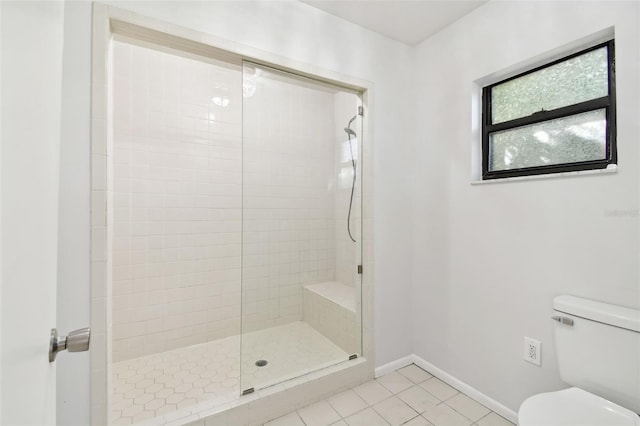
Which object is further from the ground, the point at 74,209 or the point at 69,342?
the point at 74,209

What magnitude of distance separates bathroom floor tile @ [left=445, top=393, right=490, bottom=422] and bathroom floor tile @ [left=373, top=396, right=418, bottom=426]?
280mm

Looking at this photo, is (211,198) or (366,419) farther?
(211,198)

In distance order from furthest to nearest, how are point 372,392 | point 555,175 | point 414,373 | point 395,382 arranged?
point 414,373
point 395,382
point 372,392
point 555,175

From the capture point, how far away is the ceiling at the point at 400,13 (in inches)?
74.4

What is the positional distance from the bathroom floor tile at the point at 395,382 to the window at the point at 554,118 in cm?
155

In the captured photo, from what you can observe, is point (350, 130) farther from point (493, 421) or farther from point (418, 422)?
point (493, 421)

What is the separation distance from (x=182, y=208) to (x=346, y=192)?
1491 millimetres

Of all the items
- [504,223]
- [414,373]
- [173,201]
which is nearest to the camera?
[504,223]

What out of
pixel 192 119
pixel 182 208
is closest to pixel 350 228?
pixel 182 208

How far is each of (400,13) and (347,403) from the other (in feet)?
8.61

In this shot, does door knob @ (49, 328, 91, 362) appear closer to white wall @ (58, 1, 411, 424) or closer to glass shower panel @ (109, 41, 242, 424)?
white wall @ (58, 1, 411, 424)

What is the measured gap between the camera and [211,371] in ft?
7.20

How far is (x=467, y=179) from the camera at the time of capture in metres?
1.97

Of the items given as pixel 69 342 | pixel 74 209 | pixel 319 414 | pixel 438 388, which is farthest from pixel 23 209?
pixel 438 388
